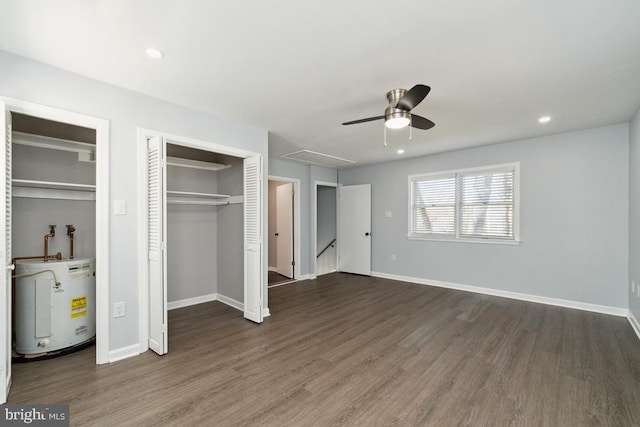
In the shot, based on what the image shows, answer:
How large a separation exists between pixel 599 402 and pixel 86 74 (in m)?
4.79

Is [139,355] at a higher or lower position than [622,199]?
lower

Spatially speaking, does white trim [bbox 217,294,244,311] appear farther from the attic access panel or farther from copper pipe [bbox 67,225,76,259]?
the attic access panel

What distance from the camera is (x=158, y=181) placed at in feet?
8.90

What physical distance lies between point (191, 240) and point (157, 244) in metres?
1.60

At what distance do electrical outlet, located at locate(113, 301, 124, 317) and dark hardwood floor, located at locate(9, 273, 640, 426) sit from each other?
43 centimetres

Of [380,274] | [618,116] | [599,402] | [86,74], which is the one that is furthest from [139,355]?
[618,116]

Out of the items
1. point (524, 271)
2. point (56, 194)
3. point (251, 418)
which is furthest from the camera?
point (524, 271)

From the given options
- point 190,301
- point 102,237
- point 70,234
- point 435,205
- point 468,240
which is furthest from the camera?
point 435,205

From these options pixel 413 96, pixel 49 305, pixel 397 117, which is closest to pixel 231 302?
pixel 49 305

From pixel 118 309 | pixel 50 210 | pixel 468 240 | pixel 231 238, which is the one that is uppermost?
pixel 50 210

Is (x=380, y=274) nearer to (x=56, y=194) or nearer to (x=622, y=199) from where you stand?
(x=622, y=199)

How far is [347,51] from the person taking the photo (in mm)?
2066

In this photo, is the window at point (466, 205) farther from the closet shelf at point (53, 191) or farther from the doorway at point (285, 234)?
the closet shelf at point (53, 191)

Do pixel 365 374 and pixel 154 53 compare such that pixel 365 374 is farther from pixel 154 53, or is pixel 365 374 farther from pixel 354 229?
pixel 354 229
